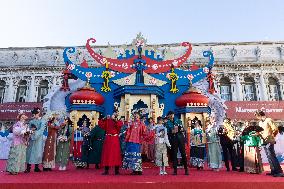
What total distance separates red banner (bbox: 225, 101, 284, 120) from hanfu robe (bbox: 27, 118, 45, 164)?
1720 cm

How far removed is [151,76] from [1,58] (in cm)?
2230

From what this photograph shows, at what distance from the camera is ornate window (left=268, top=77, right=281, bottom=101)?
25.1 metres

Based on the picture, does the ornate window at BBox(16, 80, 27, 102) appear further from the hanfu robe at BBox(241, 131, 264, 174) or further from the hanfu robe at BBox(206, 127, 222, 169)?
the hanfu robe at BBox(241, 131, 264, 174)

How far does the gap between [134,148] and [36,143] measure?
2.87 m

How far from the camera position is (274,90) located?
25.4 meters

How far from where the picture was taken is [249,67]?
2548 cm

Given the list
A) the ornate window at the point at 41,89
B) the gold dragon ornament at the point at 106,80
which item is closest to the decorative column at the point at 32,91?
the ornate window at the point at 41,89

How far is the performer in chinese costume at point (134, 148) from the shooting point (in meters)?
6.18

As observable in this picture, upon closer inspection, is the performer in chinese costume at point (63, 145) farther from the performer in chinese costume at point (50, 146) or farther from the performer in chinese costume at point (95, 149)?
the performer in chinese costume at point (95, 149)

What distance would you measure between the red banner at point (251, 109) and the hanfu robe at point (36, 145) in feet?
56.4

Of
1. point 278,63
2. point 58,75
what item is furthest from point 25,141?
point 278,63

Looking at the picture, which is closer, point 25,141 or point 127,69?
point 25,141

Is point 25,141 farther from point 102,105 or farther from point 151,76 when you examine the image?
point 151,76

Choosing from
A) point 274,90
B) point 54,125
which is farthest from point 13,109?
point 274,90
